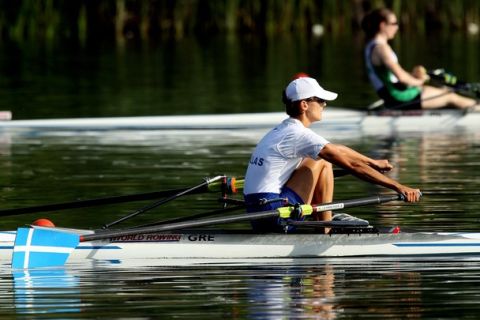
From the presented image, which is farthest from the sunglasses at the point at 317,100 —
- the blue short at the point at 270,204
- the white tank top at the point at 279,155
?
the blue short at the point at 270,204

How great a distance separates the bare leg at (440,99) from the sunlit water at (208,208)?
58cm

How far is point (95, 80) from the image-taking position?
1248 inches

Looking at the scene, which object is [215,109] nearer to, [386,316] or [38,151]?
[38,151]

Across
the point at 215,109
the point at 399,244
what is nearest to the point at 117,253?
the point at 399,244

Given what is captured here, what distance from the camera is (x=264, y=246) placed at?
11.2m

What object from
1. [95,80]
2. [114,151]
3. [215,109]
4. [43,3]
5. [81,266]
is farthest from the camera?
[43,3]

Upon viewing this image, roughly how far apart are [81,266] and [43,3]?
1198 inches

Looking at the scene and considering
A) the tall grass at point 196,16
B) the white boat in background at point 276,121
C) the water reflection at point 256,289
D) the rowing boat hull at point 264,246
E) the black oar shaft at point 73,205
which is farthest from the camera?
the tall grass at point 196,16

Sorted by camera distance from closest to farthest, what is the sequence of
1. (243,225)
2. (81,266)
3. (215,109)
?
(81,266) → (243,225) → (215,109)

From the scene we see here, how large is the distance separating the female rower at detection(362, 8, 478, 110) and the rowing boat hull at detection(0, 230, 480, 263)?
28.0 ft

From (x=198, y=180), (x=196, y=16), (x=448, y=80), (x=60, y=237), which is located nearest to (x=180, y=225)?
(x=60, y=237)

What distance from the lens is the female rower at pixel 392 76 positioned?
19.7 meters

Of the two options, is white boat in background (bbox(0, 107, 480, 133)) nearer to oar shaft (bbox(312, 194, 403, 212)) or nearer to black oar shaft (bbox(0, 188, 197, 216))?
black oar shaft (bbox(0, 188, 197, 216))

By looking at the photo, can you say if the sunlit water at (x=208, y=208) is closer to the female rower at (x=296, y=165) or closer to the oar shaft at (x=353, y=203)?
the oar shaft at (x=353, y=203)
